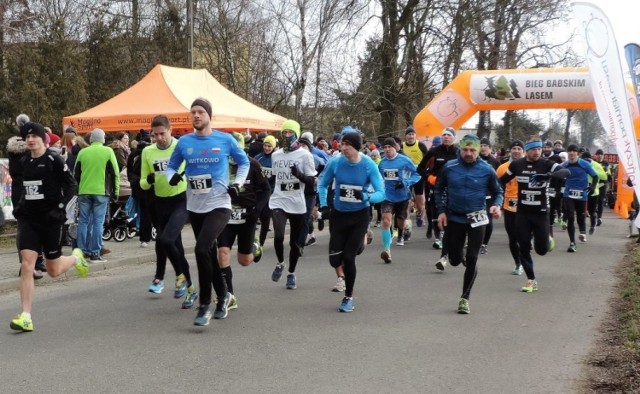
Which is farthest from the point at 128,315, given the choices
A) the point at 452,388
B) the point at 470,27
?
the point at 470,27

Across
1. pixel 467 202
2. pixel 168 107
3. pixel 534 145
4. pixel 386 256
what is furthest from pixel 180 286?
pixel 168 107

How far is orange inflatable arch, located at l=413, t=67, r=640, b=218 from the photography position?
19406 millimetres

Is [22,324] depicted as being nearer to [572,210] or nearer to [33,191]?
[33,191]

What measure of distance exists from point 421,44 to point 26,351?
26593mm

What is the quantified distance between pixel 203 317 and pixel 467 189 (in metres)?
3.22

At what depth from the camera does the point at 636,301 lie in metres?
8.61

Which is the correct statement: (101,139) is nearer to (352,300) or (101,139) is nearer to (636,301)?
(352,300)

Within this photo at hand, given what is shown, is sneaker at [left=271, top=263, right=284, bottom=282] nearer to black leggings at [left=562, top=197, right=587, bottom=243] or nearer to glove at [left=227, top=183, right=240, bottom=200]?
glove at [left=227, top=183, right=240, bottom=200]

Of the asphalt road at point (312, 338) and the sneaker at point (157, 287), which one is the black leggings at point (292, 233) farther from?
the sneaker at point (157, 287)

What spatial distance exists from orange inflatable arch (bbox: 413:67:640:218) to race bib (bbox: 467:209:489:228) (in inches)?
477

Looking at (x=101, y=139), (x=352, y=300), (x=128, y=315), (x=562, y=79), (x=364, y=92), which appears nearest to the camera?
(x=128, y=315)

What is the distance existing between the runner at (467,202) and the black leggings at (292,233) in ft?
6.41

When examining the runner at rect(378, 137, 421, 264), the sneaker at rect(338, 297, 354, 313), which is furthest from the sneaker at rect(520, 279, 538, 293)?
the runner at rect(378, 137, 421, 264)

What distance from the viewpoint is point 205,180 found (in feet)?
23.6
